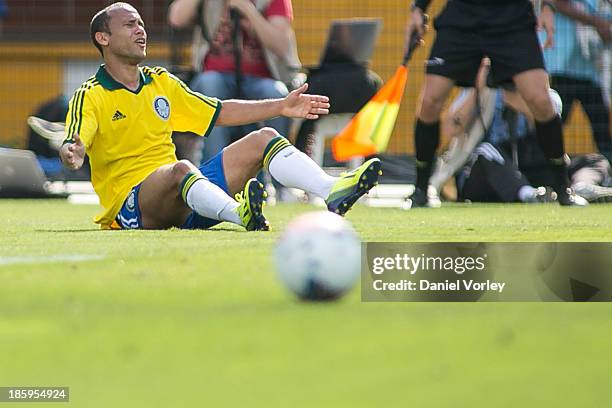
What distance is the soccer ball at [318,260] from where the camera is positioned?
3.89 metres

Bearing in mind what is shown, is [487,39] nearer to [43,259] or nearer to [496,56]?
[496,56]

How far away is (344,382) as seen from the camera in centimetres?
289

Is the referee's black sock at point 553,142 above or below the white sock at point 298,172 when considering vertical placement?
below

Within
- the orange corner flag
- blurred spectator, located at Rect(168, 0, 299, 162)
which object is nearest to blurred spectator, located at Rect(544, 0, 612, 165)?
the orange corner flag

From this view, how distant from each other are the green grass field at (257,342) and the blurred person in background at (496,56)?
13.4 ft

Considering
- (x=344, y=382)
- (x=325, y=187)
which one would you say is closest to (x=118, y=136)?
(x=325, y=187)

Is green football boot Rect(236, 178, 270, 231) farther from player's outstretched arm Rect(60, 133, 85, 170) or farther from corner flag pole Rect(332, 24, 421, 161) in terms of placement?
corner flag pole Rect(332, 24, 421, 161)

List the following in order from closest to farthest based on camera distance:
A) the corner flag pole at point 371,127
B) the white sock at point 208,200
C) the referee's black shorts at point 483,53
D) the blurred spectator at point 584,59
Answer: the white sock at point 208,200 → the referee's black shorts at point 483,53 → the corner flag pole at point 371,127 → the blurred spectator at point 584,59

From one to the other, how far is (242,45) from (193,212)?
393 centimetres

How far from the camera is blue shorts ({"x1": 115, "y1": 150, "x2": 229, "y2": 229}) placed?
21.4 feet

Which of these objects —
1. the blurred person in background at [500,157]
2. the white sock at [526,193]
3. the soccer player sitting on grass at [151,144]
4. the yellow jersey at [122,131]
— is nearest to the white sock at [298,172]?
the soccer player sitting on grass at [151,144]

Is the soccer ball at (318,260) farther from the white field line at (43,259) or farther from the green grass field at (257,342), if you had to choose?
the white field line at (43,259)

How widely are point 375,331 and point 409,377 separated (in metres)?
0.53

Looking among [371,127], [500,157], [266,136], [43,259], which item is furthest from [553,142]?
[43,259]
